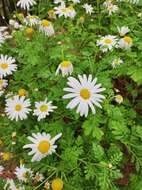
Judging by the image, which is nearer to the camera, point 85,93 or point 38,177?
point 85,93

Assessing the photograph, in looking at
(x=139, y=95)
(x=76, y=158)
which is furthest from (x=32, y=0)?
(x=76, y=158)

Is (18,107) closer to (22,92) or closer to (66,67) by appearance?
(22,92)

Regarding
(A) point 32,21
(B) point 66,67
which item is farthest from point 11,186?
(A) point 32,21

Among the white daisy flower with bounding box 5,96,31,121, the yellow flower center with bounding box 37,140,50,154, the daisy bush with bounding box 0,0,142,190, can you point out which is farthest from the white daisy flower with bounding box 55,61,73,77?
the yellow flower center with bounding box 37,140,50,154

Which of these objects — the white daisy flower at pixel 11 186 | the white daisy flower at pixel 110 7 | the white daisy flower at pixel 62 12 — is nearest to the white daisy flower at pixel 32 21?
the white daisy flower at pixel 62 12

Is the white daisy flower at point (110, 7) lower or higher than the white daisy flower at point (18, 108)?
higher

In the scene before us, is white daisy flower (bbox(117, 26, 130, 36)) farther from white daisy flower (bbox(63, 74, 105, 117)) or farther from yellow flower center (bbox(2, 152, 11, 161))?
yellow flower center (bbox(2, 152, 11, 161))

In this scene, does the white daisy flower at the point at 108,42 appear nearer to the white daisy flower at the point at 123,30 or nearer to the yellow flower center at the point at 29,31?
the white daisy flower at the point at 123,30
